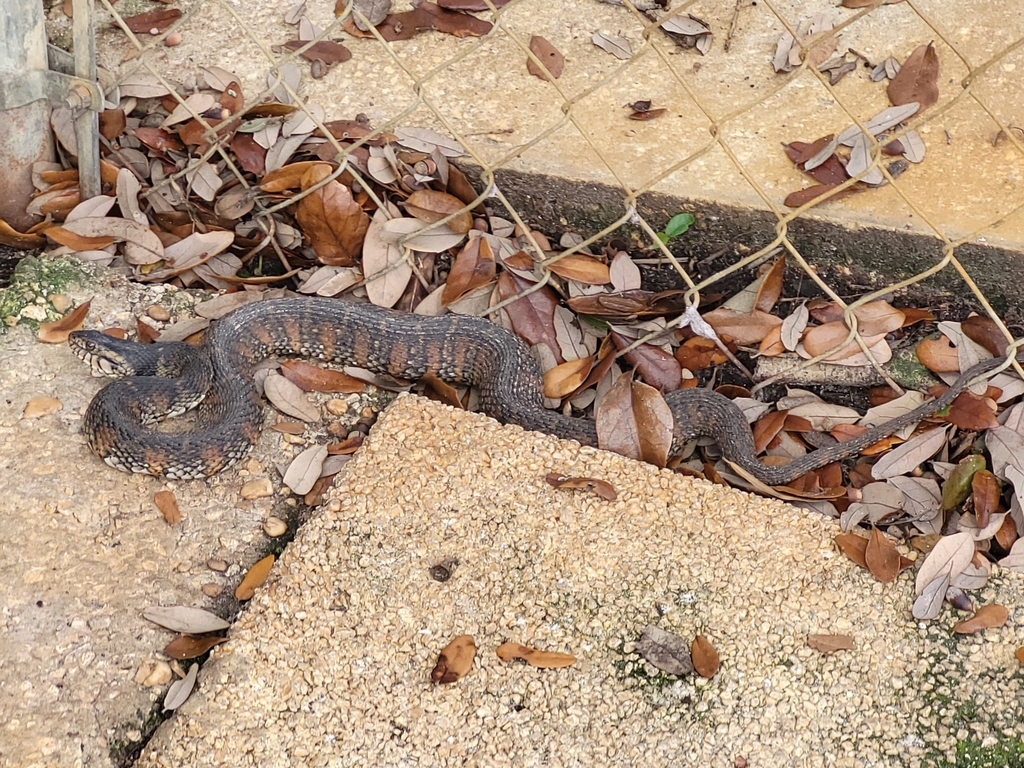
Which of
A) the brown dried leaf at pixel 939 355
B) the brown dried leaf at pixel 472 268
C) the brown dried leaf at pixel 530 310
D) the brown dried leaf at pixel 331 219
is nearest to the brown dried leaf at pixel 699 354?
the brown dried leaf at pixel 530 310

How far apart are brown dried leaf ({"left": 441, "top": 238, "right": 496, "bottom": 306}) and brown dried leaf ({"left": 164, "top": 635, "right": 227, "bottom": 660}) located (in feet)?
6.01

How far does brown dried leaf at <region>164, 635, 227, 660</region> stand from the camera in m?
2.95

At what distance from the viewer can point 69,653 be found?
289cm

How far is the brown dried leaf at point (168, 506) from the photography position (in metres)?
3.35

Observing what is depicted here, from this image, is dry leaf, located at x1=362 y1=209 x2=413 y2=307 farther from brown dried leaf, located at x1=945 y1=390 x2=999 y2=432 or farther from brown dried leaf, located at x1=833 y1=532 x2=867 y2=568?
brown dried leaf, located at x1=945 y1=390 x2=999 y2=432

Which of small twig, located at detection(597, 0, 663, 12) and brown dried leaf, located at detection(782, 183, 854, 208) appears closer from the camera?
brown dried leaf, located at detection(782, 183, 854, 208)

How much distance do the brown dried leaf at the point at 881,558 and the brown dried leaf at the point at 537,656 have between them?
1.01 m

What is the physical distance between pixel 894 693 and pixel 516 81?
3.03 metres

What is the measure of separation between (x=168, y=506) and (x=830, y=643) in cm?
216

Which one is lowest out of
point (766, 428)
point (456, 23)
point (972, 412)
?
point (766, 428)

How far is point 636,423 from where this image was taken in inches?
147

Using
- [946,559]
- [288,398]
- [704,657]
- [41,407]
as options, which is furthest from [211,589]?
[946,559]

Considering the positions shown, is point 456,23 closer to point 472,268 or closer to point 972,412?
point 472,268

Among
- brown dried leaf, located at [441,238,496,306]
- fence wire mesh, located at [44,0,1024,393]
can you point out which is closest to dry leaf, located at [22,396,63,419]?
fence wire mesh, located at [44,0,1024,393]
